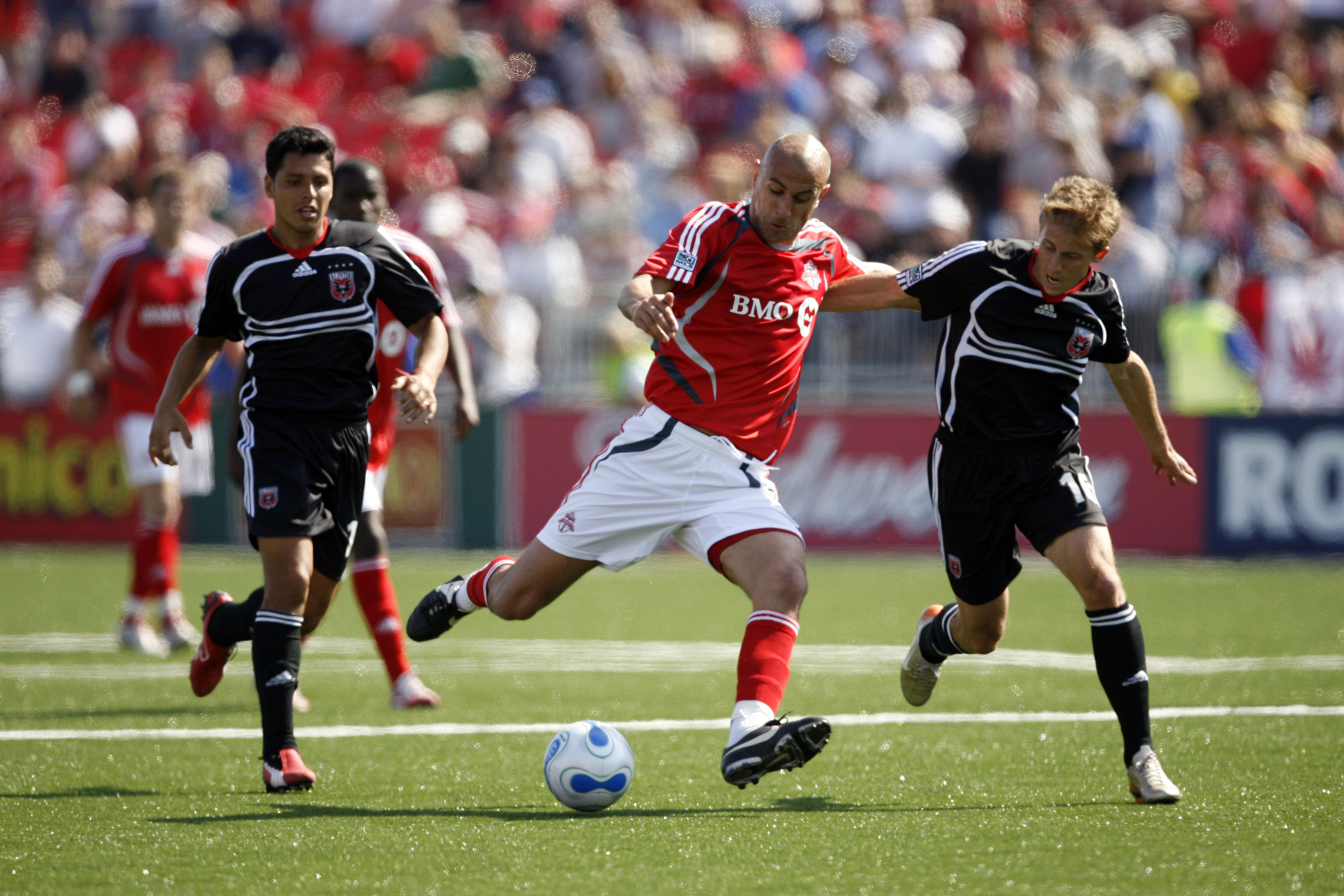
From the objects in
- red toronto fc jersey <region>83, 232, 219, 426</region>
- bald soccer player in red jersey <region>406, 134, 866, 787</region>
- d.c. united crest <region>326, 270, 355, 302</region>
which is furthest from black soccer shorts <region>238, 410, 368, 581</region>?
red toronto fc jersey <region>83, 232, 219, 426</region>

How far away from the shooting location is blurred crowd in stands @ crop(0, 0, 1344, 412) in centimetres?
1452

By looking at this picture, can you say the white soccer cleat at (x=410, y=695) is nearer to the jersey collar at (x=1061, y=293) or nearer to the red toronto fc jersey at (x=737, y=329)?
the red toronto fc jersey at (x=737, y=329)

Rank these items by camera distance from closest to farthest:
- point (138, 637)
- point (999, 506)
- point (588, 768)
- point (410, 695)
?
point (588, 768) < point (999, 506) < point (410, 695) < point (138, 637)

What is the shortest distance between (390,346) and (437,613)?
209 centimetres

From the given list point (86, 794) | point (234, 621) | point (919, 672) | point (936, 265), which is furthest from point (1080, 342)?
point (86, 794)

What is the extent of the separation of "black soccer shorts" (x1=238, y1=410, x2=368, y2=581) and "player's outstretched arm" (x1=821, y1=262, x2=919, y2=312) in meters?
1.82

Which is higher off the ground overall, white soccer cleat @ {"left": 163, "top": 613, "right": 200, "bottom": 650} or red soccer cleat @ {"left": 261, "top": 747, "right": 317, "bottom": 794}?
red soccer cleat @ {"left": 261, "top": 747, "right": 317, "bottom": 794}

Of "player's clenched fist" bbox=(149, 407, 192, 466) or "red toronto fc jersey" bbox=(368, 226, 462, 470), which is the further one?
"red toronto fc jersey" bbox=(368, 226, 462, 470)

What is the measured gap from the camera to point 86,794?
547cm

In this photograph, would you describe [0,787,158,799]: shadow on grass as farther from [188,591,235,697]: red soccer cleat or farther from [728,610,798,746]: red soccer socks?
[728,610,798,746]: red soccer socks

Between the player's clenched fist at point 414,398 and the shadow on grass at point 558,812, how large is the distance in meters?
1.32

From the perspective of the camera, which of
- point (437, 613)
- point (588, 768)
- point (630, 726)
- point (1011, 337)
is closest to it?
point (588, 768)

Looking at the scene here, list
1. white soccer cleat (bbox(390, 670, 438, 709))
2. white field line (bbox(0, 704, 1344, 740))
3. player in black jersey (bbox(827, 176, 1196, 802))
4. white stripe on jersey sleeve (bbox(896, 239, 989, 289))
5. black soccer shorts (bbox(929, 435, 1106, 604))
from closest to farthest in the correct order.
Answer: player in black jersey (bbox(827, 176, 1196, 802)) → black soccer shorts (bbox(929, 435, 1106, 604)) → white stripe on jersey sleeve (bbox(896, 239, 989, 289)) → white field line (bbox(0, 704, 1344, 740)) → white soccer cleat (bbox(390, 670, 438, 709))

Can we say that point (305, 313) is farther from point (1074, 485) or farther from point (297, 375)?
point (1074, 485)
